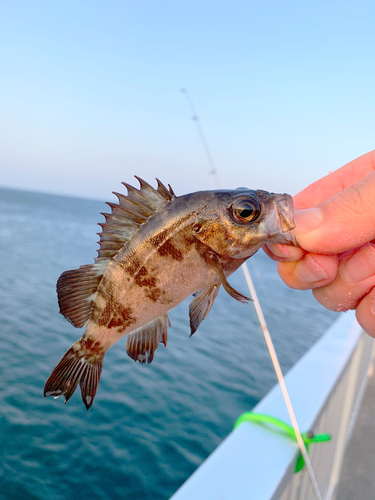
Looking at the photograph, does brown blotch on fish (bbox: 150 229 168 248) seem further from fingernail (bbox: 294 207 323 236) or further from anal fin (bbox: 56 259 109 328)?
fingernail (bbox: 294 207 323 236)

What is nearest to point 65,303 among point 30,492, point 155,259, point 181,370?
point 155,259

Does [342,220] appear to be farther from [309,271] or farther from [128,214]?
[128,214]

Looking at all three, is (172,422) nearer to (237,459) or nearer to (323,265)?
(237,459)

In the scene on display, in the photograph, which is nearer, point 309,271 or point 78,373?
point 78,373

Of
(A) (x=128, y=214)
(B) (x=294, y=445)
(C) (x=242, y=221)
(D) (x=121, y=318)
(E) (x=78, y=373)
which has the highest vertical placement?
(A) (x=128, y=214)

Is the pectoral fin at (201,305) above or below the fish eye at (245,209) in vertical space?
below

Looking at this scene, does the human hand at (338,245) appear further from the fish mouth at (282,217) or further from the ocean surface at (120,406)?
the ocean surface at (120,406)

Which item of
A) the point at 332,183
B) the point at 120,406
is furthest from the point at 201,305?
the point at 120,406

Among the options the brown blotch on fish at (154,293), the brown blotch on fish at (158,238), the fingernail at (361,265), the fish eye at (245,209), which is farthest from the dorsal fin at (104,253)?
the fingernail at (361,265)
